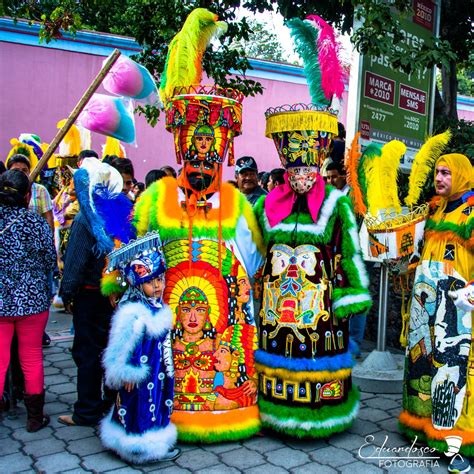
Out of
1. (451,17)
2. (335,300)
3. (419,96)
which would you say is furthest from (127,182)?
Result: (451,17)

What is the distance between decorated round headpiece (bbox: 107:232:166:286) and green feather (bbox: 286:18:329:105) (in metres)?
1.53

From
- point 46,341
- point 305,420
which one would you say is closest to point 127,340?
point 305,420

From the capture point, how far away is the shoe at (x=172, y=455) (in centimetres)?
351

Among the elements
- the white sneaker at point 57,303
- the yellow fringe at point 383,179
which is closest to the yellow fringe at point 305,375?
the yellow fringe at point 383,179

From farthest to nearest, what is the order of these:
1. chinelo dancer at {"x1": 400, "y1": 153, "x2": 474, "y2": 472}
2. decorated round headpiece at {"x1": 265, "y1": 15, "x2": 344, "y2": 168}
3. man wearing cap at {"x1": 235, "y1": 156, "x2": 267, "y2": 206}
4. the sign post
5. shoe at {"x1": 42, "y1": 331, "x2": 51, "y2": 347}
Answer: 1. shoe at {"x1": 42, "y1": 331, "x2": 51, "y2": 347}
2. man wearing cap at {"x1": 235, "y1": 156, "x2": 267, "y2": 206}
3. the sign post
4. decorated round headpiece at {"x1": 265, "y1": 15, "x2": 344, "y2": 168}
5. chinelo dancer at {"x1": 400, "y1": 153, "x2": 474, "y2": 472}

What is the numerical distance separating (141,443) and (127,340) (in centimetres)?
61

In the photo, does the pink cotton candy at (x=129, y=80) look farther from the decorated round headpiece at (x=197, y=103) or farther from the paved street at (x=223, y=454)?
the paved street at (x=223, y=454)

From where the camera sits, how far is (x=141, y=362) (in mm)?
3451

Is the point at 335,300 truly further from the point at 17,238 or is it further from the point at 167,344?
the point at 17,238

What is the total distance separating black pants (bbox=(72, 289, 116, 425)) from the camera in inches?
158

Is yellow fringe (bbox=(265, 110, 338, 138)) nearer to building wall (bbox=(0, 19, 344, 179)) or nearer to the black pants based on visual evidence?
the black pants

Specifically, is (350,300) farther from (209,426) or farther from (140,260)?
(140,260)

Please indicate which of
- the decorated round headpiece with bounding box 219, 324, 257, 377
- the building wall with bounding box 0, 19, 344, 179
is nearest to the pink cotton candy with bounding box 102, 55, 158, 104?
the decorated round headpiece with bounding box 219, 324, 257, 377

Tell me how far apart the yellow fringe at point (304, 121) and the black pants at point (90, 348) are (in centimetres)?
168
